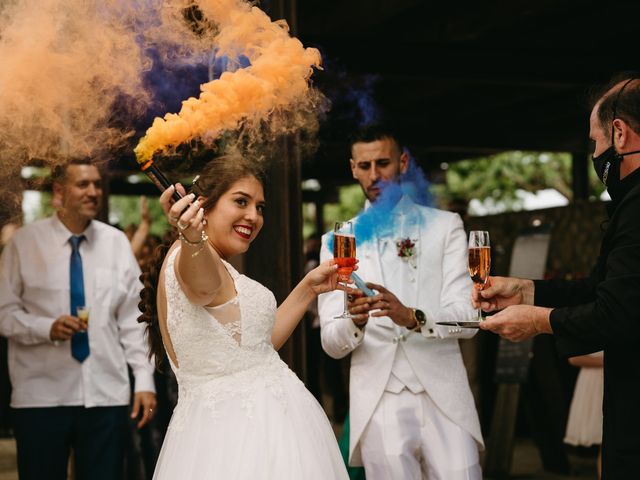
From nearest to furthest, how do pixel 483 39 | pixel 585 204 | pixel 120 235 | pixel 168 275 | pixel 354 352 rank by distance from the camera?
pixel 168 275 → pixel 354 352 → pixel 120 235 → pixel 483 39 → pixel 585 204

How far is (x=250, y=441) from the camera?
11.9 ft

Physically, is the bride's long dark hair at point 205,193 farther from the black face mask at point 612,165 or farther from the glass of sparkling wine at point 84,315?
the black face mask at point 612,165

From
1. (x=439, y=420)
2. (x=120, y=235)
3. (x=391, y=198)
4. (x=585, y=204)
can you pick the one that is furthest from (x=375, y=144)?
(x=585, y=204)

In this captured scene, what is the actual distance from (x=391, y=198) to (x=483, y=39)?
18.3 ft

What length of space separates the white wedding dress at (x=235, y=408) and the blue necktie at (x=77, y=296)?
6.01ft

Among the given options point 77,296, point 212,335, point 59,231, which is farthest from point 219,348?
point 59,231

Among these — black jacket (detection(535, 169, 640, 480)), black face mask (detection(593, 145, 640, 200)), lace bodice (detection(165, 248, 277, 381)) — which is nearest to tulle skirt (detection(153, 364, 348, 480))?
lace bodice (detection(165, 248, 277, 381))

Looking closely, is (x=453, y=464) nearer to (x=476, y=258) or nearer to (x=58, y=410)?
(x=476, y=258)

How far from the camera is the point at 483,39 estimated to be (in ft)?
32.5

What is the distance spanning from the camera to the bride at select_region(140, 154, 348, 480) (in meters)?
3.62

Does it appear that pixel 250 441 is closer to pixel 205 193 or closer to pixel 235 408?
pixel 235 408

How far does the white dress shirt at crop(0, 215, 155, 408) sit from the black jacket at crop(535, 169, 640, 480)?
106 inches

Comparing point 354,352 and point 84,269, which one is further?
point 84,269

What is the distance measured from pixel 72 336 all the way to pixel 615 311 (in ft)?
10.9
